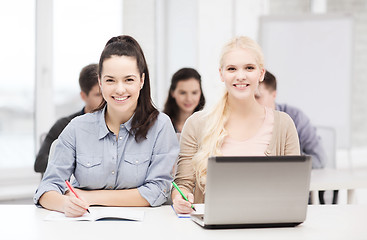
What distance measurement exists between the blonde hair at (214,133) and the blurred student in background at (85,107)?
110 cm

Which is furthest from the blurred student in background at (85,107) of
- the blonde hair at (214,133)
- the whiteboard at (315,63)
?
the whiteboard at (315,63)

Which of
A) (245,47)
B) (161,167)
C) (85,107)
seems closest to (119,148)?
(161,167)

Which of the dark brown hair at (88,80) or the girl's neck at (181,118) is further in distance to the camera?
the girl's neck at (181,118)

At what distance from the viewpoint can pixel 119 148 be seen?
1984mm

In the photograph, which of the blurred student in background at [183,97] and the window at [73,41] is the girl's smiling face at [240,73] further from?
the window at [73,41]

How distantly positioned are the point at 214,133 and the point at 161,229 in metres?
0.66

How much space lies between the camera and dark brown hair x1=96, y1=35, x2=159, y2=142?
1.99 metres

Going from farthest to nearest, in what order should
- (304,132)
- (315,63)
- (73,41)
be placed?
(315,63) < (73,41) < (304,132)

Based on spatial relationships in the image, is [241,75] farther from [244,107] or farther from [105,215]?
[105,215]

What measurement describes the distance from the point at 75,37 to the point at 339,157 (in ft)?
9.35

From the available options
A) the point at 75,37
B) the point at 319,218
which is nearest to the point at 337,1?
the point at 75,37

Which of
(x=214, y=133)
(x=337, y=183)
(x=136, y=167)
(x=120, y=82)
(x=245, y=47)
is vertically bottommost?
(x=337, y=183)

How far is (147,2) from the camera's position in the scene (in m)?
4.81

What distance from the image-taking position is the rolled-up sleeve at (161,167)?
191cm
